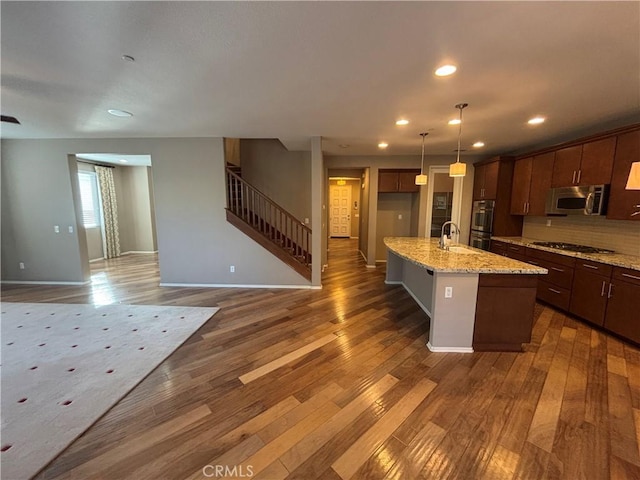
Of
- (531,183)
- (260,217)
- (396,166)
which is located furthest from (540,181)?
(260,217)

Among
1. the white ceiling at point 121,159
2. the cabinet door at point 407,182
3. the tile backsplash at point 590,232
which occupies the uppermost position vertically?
the white ceiling at point 121,159

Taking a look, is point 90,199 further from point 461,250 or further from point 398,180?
point 461,250

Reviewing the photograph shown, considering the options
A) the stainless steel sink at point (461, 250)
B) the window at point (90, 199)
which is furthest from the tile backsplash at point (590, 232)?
the window at point (90, 199)

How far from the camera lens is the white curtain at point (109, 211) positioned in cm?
684

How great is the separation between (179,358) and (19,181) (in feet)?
16.5

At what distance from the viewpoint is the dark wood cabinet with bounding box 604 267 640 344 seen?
2.70 metres

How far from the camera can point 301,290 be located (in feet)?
15.0

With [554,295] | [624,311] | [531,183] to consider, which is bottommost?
[554,295]

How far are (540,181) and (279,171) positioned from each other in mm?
4860

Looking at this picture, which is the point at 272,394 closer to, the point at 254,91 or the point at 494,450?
the point at 494,450

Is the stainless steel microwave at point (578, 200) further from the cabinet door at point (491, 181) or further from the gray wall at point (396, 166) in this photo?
the gray wall at point (396, 166)

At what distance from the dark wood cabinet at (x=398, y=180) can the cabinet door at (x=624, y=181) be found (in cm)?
320

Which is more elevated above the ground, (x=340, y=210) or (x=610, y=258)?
(x=340, y=210)

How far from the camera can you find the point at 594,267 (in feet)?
10.2
